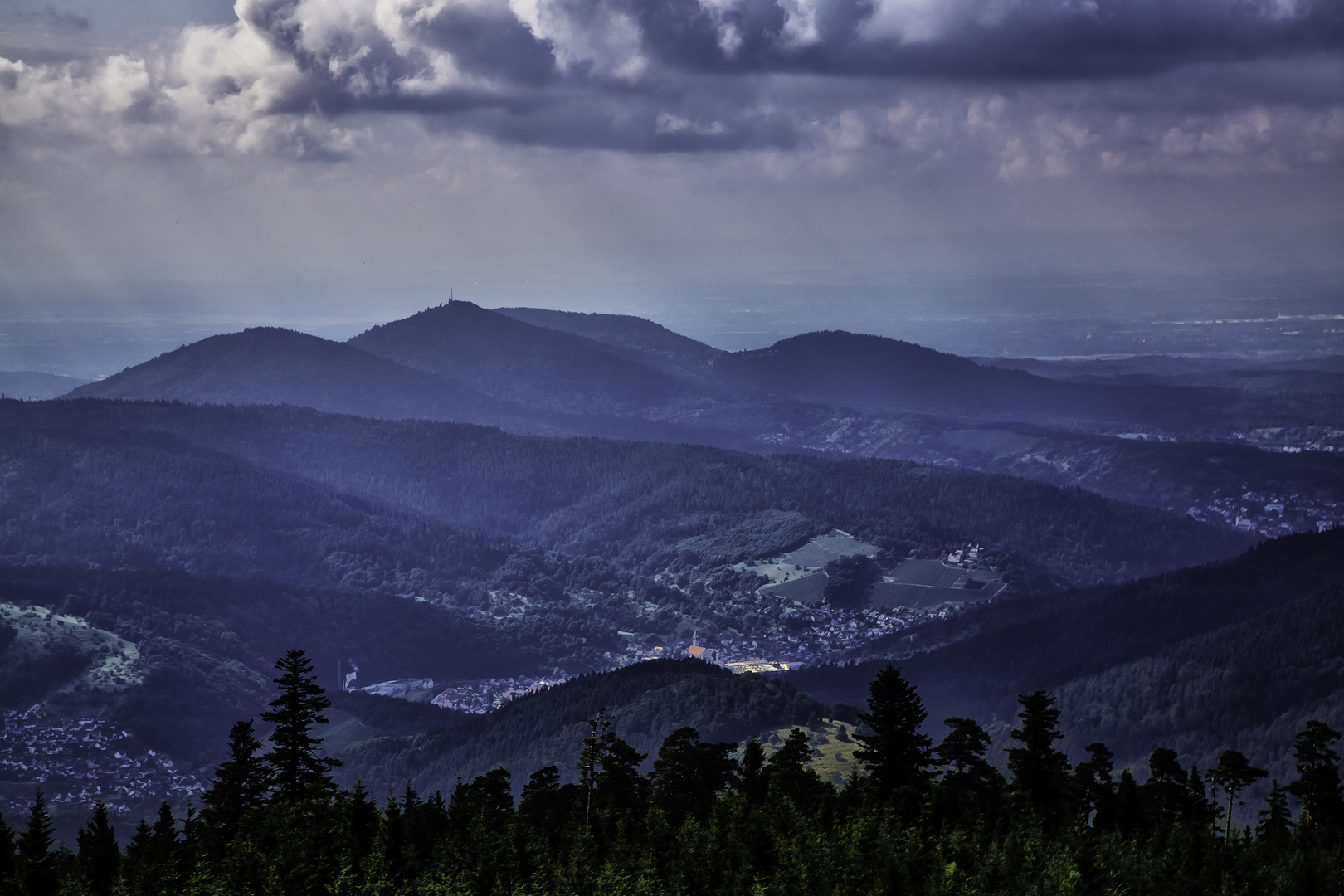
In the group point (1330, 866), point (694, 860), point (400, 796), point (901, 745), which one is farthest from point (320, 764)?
point (400, 796)

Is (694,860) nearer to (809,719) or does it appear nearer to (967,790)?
(967,790)

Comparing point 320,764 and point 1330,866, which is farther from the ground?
point 320,764

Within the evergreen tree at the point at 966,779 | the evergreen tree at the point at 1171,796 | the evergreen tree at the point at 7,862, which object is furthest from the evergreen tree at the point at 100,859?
the evergreen tree at the point at 1171,796

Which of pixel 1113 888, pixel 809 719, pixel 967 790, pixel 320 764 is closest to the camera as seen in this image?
pixel 1113 888

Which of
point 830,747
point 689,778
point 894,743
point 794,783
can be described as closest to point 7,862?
point 689,778

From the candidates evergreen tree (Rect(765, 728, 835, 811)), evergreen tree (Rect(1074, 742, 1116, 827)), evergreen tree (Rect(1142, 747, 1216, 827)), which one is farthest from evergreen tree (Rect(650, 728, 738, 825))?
evergreen tree (Rect(1142, 747, 1216, 827))

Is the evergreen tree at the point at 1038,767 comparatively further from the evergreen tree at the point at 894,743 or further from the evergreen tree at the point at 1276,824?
the evergreen tree at the point at 1276,824

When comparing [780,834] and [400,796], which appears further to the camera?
[400,796]

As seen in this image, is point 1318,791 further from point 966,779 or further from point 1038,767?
point 966,779
